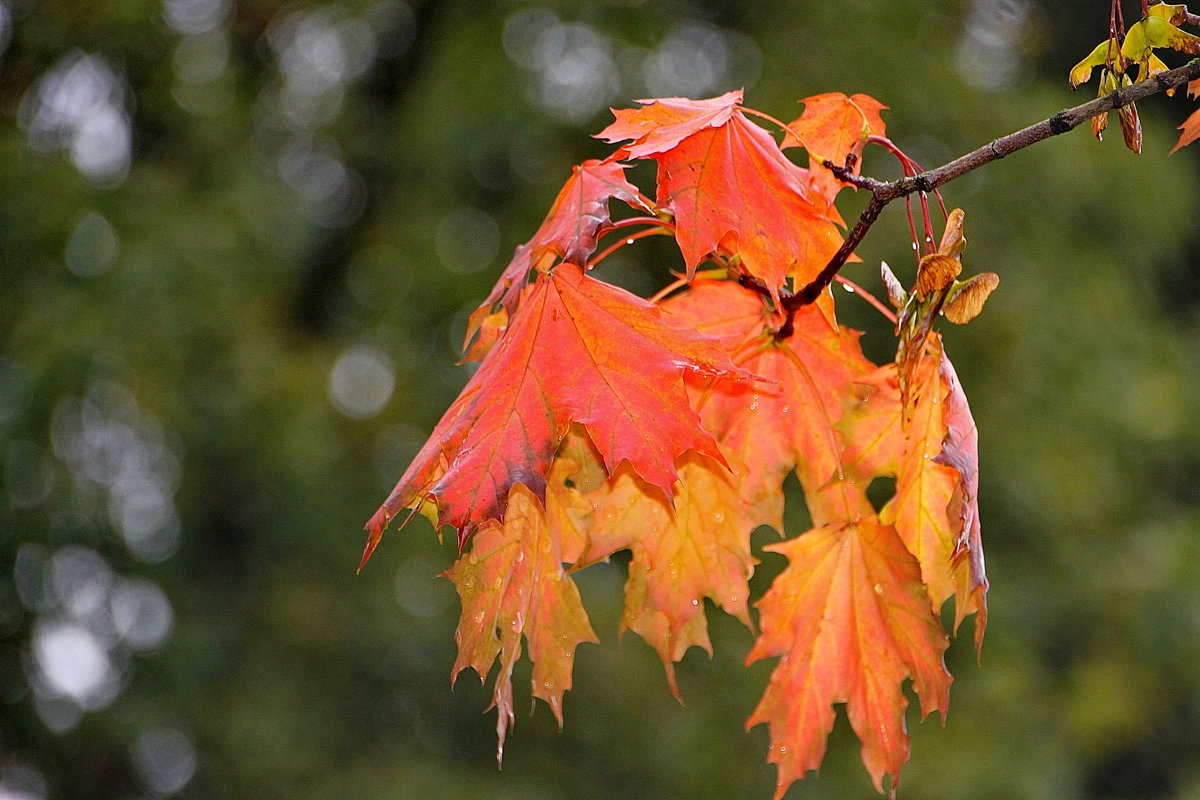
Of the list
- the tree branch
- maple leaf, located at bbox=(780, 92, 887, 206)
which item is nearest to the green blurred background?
maple leaf, located at bbox=(780, 92, 887, 206)

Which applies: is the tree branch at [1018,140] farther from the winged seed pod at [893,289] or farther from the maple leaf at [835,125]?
the maple leaf at [835,125]

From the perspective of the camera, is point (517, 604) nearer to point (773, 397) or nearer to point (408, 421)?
point (773, 397)

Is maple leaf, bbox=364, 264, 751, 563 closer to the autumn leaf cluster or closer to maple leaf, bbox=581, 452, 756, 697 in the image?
the autumn leaf cluster

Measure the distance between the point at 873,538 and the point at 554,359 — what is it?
15.9 inches

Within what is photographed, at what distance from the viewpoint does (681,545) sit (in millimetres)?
1241

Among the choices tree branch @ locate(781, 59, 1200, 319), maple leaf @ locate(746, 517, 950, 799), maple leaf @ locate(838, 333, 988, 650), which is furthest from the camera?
maple leaf @ locate(746, 517, 950, 799)

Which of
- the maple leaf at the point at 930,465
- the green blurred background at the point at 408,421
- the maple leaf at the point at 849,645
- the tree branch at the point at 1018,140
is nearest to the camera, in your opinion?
the tree branch at the point at 1018,140

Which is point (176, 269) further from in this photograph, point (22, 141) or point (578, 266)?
point (578, 266)

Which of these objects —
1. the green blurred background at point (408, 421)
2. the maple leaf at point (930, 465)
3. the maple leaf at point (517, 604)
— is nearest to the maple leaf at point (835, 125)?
→ the maple leaf at point (930, 465)

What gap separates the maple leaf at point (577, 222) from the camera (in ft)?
3.26

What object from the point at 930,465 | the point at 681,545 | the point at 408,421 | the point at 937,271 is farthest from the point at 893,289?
the point at 408,421

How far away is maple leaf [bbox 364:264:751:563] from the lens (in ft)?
3.11

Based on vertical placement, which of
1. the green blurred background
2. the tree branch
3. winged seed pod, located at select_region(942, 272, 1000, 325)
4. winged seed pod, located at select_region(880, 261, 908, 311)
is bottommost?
the green blurred background

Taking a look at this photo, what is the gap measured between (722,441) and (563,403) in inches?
13.4
